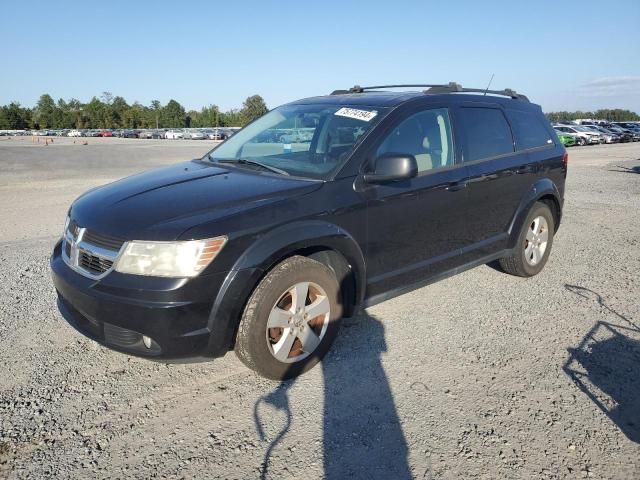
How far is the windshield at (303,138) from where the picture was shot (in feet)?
11.4

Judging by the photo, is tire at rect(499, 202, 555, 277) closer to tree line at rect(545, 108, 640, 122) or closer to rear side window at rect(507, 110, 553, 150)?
rear side window at rect(507, 110, 553, 150)

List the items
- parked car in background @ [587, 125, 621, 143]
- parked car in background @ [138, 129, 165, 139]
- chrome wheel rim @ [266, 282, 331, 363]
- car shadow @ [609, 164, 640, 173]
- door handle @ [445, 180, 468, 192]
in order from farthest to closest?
parked car in background @ [138, 129, 165, 139]
parked car in background @ [587, 125, 621, 143]
car shadow @ [609, 164, 640, 173]
door handle @ [445, 180, 468, 192]
chrome wheel rim @ [266, 282, 331, 363]

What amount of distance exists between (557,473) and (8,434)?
282 cm

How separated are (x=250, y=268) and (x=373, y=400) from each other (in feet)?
3.58

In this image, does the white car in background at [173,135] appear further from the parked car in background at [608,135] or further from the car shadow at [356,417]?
the car shadow at [356,417]

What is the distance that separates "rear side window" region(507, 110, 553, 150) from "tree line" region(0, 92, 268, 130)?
100504 mm

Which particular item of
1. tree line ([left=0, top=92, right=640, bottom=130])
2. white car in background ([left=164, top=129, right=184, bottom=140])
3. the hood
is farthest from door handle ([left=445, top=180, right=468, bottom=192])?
tree line ([left=0, top=92, right=640, bottom=130])

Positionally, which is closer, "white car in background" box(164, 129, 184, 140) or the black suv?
the black suv

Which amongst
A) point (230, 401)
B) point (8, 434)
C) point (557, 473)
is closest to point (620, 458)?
point (557, 473)

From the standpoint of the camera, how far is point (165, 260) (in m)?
2.61

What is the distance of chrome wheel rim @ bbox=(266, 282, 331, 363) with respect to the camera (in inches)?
118

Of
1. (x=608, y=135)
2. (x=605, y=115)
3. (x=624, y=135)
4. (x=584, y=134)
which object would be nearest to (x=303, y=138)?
(x=584, y=134)

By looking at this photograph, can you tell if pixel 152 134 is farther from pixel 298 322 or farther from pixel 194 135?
pixel 298 322

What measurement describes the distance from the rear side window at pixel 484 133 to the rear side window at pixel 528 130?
0.51 ft
